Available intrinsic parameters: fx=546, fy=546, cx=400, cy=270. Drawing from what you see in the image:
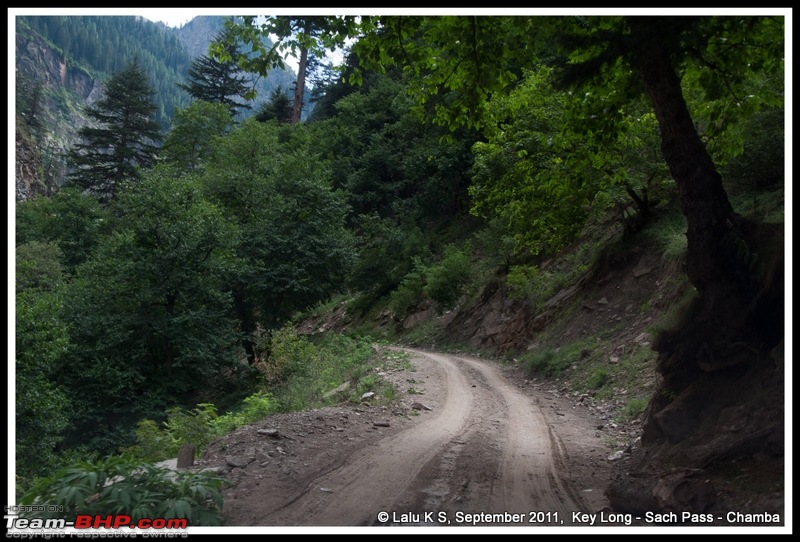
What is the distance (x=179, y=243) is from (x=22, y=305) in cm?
725

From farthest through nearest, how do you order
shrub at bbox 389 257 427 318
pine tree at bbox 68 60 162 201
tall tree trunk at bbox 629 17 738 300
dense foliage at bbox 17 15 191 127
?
dense foliage at bbox 17 15 191 127 → pine tree at bbox 68 60 162 201 → shrub at bbox 389 257 427 318 → tall tree trunk at bbox 629 17 738 300

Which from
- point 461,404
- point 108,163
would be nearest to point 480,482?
point 461,404

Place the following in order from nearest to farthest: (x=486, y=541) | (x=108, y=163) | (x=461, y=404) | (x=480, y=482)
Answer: (x=486, y=541), (x=480, y=482), (x=461, y=404), (x=108, y=163)

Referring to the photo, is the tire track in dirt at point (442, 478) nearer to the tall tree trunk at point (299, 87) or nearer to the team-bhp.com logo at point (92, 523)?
the team-bhp.com logo at point (92, 523)

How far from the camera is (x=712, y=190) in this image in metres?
5.90

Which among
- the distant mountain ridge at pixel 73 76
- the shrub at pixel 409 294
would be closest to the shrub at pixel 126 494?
the shrub at pixel 409 294

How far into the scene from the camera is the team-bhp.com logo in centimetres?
409

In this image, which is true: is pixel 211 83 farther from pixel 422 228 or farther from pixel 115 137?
pixel 422 228

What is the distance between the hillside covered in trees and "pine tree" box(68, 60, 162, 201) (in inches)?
8.9

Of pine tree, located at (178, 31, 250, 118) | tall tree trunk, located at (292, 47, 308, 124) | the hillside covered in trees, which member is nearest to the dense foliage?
pine tree, located at (178, 31, 250, 118)

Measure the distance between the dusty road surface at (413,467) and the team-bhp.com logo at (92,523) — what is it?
0.62 metres

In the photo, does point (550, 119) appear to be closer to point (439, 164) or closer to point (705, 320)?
point (705, 320)

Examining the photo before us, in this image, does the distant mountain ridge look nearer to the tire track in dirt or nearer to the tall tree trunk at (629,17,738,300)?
the tire track in dirt

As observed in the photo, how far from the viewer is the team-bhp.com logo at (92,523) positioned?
4086mm
